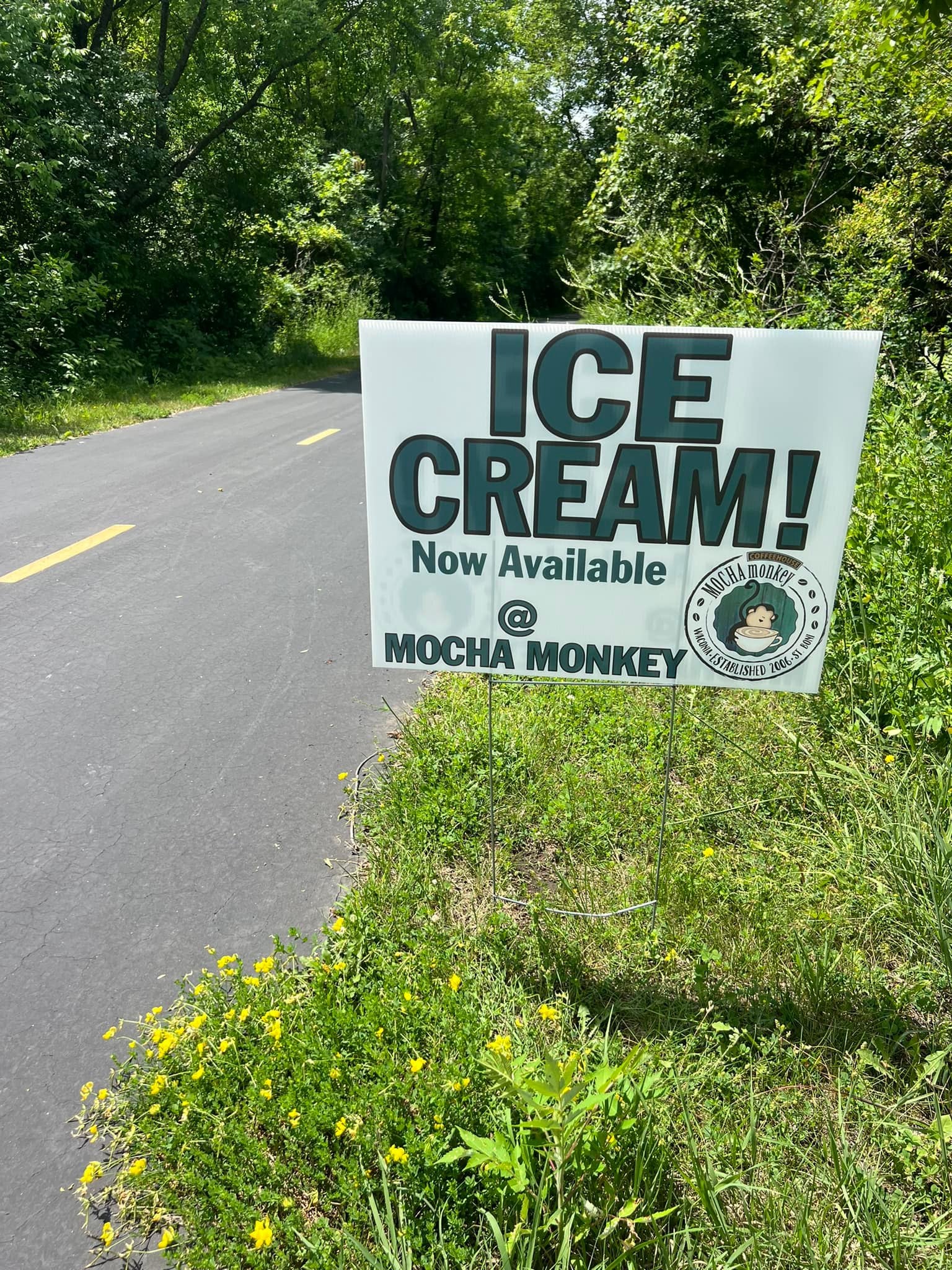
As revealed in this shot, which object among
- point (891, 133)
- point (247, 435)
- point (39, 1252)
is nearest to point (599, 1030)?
point (39, 1252)

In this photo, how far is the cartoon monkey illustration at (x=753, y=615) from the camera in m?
2.46

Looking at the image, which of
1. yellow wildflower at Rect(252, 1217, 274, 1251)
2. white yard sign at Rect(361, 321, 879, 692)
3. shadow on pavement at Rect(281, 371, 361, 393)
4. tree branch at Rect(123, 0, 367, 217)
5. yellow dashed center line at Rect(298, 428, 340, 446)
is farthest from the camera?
shadow on pavement at Rect(281, 371, 361, 393)

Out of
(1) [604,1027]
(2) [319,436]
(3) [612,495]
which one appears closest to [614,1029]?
(1) [604,1027]

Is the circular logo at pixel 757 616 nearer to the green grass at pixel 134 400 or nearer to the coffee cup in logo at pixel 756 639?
the coffee cup in logo at pixel 756 639

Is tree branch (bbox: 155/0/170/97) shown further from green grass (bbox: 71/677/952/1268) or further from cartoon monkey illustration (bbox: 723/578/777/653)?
cartoon monkey illustration (bbox: 723/578/777/653)

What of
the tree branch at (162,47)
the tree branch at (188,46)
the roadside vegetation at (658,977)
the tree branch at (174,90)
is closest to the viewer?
the roadside vegetation at (658,977)

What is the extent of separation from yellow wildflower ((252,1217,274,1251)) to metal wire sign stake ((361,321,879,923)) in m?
1.48

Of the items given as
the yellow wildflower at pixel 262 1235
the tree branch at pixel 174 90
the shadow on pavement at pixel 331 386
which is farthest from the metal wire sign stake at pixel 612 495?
the tree branch at pixel 174 90

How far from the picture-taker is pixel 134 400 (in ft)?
40.5

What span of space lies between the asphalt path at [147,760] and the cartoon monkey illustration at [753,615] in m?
1.60

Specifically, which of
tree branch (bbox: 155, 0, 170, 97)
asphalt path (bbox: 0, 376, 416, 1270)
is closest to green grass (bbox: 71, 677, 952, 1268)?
asphalt path (bbox: 0, 376, 416, 1270)

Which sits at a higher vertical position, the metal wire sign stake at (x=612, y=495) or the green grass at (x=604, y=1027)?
the metal wire sign stake at (x=612, y=495)

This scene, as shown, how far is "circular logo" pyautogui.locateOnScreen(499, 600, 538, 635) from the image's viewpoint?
259 cm

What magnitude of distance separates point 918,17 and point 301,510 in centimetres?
529
